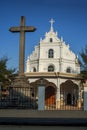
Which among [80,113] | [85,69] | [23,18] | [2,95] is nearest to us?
[80,113]

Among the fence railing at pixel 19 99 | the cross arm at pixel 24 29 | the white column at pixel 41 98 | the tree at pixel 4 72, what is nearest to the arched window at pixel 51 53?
the tree at pixel 4 72

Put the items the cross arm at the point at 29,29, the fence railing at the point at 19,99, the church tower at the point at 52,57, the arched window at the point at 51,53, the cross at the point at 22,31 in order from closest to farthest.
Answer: the fence railing at the point at 19,99 < the cross at the point at 22,31 < the cross arm at the point at 29,29 < the church tower at the point at 52,57 < the arched window at the point at 51,53

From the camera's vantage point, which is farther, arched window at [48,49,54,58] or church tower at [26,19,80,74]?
arched window at [48,49,54,58]

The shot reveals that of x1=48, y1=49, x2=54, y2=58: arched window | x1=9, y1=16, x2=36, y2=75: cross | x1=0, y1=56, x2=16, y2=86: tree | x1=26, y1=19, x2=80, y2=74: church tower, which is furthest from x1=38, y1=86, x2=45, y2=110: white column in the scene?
x1=48, y1=49, x2=54, y2=58: arched window

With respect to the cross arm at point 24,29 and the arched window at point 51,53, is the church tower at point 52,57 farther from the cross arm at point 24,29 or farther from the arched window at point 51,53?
the cross arm at point 24,29

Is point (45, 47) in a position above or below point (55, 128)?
above

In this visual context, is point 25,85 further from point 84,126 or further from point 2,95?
point 84,126

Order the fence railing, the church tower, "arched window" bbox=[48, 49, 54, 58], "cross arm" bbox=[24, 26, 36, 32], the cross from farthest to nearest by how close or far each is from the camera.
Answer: "arched window" bbox=[48, 49, 54, 58], the church tower, "cross arm" bbox=[24, 26, 36, 32], the cross, the fence railing

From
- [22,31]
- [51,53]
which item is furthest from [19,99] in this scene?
[51,53]

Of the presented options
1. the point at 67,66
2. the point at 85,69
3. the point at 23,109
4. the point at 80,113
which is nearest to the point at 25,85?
the point at 23,109

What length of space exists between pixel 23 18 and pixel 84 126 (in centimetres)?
935

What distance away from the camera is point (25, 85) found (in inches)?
562

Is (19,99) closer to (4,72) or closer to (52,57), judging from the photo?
(4,72)

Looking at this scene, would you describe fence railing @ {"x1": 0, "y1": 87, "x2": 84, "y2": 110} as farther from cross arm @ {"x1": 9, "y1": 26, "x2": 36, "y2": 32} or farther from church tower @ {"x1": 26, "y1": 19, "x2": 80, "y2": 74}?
church tower @ {"x1": 26, "y1": 19, "x2": 80, "y2": 74}
